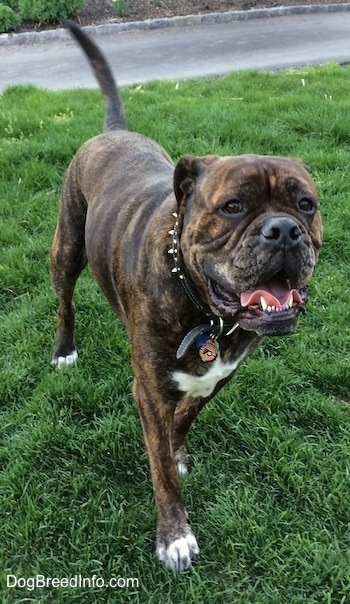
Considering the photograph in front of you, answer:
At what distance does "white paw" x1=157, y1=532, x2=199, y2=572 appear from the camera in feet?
8.11

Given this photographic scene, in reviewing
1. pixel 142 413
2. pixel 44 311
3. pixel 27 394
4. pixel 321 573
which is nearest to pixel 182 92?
pixel 44 311

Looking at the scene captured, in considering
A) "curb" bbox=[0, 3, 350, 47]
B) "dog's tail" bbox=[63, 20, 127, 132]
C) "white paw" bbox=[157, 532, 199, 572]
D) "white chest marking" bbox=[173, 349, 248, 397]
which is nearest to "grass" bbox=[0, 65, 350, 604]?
"white paw" bbox=[157, 532, 199, 572]

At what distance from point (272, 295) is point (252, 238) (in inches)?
7.8

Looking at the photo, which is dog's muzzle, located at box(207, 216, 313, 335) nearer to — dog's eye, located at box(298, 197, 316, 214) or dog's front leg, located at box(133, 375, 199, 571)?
dog's eye, located at box(298, 197, 316, 214)

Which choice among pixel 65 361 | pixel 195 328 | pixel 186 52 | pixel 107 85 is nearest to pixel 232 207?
pixel 195 328

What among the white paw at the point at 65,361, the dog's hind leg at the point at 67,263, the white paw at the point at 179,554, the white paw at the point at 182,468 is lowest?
the white paw at the point at 182,468

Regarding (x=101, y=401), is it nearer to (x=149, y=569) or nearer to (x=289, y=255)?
(x=149, y=569)

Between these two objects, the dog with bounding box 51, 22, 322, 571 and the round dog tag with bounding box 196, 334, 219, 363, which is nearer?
the dog with bounding box 51, 22, 322, 571

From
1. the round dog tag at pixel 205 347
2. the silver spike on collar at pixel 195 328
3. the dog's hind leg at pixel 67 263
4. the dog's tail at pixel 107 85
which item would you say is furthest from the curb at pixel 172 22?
the round dog tag at pixel 205 347

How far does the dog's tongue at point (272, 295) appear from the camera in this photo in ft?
6.57

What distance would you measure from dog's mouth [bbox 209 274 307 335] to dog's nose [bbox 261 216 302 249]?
0.14 meters

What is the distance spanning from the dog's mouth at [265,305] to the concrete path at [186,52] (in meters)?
6.05

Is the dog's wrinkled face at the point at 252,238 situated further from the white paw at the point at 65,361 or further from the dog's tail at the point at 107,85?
the dog's tail at the point at 107,85

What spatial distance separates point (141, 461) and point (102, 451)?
0.59 ft
